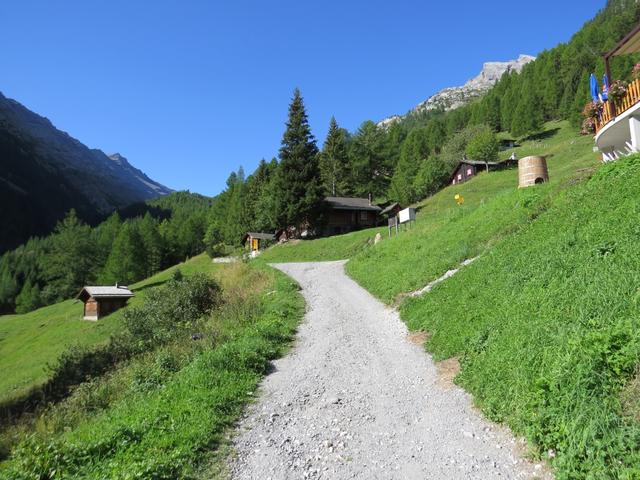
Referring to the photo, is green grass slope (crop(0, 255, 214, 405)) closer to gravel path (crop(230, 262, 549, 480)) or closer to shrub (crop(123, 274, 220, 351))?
shrub (crop(123, 274, 220, 351))

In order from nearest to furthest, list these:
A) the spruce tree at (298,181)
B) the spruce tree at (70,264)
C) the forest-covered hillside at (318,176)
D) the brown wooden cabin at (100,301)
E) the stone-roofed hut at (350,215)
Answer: the brown wooden cabin at (100,301) < the spruce tree at (298,181) < the forest-covered hillside at (318,176) < the stone-roofed hut at (350,215) < the spruce tree at (70,264)

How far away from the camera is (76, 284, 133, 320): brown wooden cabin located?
48.9 metres

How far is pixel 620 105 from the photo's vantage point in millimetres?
14781

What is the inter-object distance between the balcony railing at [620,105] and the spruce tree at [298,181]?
38.5 meters

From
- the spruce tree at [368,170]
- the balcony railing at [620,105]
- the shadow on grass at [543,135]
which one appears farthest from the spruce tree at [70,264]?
the shadow on grass at [543,135]

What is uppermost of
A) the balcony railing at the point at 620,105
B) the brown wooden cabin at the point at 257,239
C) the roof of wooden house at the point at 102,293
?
the brown wooden cabin at the point at 257,239

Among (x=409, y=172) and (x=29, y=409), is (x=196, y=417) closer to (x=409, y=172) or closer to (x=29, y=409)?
(x=29, y=409)

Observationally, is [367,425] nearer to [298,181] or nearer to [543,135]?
[298,181]

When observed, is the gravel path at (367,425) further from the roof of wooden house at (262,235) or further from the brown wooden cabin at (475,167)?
the brown wooden cabin at (475,167)

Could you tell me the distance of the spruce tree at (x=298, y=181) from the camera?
52625 mm

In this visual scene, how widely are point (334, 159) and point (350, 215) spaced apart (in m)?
18.8

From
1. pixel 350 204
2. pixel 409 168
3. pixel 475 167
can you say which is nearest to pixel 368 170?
pixel 409 168

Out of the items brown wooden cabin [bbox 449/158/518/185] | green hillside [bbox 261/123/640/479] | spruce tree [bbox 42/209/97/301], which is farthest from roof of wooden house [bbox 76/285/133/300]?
brown wooden cabin [bbox 449/158/518/185]

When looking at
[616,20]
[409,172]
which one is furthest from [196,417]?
[616,20]
